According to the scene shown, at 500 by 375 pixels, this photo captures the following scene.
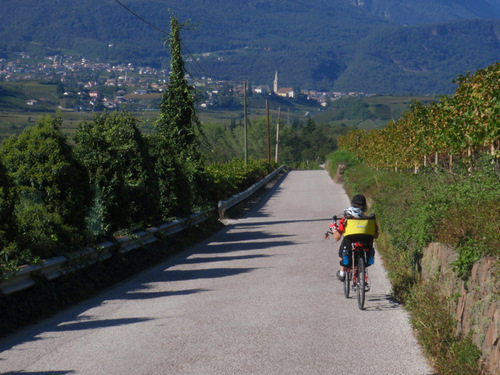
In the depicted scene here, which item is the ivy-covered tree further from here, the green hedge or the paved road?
the paved road

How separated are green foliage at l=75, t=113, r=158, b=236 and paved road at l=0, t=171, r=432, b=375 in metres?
1.45

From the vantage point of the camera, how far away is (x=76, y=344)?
8.09 meters

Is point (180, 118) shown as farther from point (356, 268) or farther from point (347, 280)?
point (356, 268)

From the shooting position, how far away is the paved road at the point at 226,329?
24.0 ft

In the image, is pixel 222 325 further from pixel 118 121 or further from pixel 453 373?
pixel 118 121

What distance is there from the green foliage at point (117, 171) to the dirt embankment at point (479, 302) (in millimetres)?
6900

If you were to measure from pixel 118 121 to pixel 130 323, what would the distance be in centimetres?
780

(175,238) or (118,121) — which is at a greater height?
(118,121)

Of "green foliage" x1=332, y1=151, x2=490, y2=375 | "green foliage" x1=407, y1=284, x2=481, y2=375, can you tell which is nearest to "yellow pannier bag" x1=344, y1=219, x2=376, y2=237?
"green foliage" x1=332, y1=151, x2=490, y2=375

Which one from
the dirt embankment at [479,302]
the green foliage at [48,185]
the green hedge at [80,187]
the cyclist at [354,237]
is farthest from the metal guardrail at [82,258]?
the dirt embankment at [479,302]

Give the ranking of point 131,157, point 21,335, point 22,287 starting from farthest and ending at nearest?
point 131,157, point 22,287, point 21,335

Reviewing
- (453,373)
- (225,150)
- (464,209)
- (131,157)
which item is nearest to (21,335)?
(453,373)

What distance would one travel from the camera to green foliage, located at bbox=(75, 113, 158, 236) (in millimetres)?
14164

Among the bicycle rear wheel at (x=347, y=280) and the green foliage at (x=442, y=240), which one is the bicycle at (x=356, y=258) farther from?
the green foliage at (x=442, y=240)
